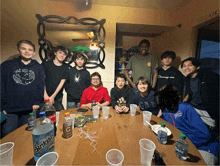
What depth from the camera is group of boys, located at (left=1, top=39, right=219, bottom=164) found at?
148cm

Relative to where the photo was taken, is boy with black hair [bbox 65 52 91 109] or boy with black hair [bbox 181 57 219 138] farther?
boy with black hair [bbox 65 52 91 109]

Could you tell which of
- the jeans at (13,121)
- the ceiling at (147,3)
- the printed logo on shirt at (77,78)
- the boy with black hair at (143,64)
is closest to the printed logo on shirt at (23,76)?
the jeans at (13,121)

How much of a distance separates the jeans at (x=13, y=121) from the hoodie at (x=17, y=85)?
0.25ft

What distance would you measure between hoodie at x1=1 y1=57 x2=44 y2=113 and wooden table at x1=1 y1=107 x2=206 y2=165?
1034mm

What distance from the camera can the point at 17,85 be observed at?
149 centimetres

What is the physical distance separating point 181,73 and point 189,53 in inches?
15.6

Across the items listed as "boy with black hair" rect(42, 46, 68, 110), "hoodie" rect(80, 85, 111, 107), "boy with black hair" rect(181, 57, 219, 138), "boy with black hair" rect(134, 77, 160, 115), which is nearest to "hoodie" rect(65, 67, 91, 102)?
"boy with black hair" rect(42, 46, 68, 110)

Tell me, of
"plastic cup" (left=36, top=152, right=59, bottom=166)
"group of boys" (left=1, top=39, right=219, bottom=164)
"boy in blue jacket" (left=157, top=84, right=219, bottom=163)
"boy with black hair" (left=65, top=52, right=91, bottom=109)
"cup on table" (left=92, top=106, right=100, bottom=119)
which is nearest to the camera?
"plastic cup" (left=36, top=152, right=59, bottom=166)

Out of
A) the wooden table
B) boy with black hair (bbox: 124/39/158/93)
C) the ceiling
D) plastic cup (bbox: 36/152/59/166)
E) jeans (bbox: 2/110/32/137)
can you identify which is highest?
the ceiling

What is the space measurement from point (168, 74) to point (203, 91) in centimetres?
62

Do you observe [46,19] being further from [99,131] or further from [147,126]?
[147,126]

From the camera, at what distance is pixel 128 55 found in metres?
2.01

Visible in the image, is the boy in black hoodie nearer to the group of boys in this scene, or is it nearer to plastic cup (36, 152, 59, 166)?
the group of boys

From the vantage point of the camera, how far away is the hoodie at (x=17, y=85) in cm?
148
